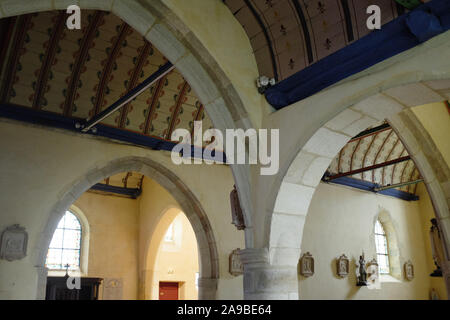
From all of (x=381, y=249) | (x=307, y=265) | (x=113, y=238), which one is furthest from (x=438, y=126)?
(x=113, y=238)

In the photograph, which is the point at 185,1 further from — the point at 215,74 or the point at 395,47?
the point at 395,47

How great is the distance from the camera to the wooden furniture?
9.48 meters

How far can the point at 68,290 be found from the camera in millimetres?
9812

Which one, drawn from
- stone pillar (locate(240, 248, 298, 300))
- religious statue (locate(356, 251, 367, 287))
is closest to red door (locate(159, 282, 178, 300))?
religious statue (locate(356, 251, 367, 287))

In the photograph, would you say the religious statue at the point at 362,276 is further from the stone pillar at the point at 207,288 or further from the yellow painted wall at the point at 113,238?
the yellow painted wall at the point at 113,238

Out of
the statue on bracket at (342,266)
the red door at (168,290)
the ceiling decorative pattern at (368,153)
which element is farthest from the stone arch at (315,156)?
the red door at (168,290)

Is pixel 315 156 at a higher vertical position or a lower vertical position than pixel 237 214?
higher

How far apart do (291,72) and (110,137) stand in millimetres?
3912

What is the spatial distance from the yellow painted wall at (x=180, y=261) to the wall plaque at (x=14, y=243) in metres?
5.39

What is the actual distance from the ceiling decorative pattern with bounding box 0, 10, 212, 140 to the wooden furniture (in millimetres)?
4262

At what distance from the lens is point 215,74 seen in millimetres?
4656

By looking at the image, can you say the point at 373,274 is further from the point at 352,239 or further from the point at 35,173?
the point at 35,173

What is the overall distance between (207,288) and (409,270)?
19.1 feet

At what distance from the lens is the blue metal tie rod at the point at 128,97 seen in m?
5.41
